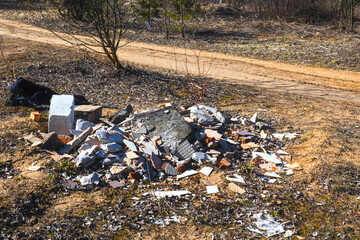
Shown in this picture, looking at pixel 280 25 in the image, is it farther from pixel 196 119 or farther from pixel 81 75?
pixel 196 119

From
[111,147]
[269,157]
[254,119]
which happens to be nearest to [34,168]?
[111,147]

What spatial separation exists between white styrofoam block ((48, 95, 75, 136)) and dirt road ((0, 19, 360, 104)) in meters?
3.69

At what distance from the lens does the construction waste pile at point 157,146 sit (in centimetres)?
475

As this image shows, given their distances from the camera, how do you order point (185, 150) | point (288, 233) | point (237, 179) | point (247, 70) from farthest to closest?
point (247, 70), point (185, 150), point (237, 179), point (288, 233)

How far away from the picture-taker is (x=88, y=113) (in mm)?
6023

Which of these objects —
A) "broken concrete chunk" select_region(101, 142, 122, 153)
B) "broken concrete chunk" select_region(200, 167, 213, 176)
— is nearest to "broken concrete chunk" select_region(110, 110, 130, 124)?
"broken concrete chunk" select_region(101, 142, 122, 153)

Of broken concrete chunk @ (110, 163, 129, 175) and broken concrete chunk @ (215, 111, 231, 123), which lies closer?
broken concrete chunk @ (110, 163, 129, 175)

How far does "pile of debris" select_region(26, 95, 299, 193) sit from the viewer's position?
15.8 ft

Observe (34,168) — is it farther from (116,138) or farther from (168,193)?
(168,193)

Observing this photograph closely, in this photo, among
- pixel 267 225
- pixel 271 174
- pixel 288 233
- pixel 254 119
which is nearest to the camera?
pixel 288 233

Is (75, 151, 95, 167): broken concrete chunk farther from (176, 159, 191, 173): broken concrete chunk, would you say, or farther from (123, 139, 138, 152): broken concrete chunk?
(176, 159, 191, 173): broken concrete chunk

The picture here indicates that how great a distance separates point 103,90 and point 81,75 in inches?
50.8

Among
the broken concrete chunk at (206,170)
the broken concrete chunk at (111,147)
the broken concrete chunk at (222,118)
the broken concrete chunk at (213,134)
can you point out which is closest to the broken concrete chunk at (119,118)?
the broken concrete chunk at (111,147)

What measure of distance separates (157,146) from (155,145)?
43 mm
